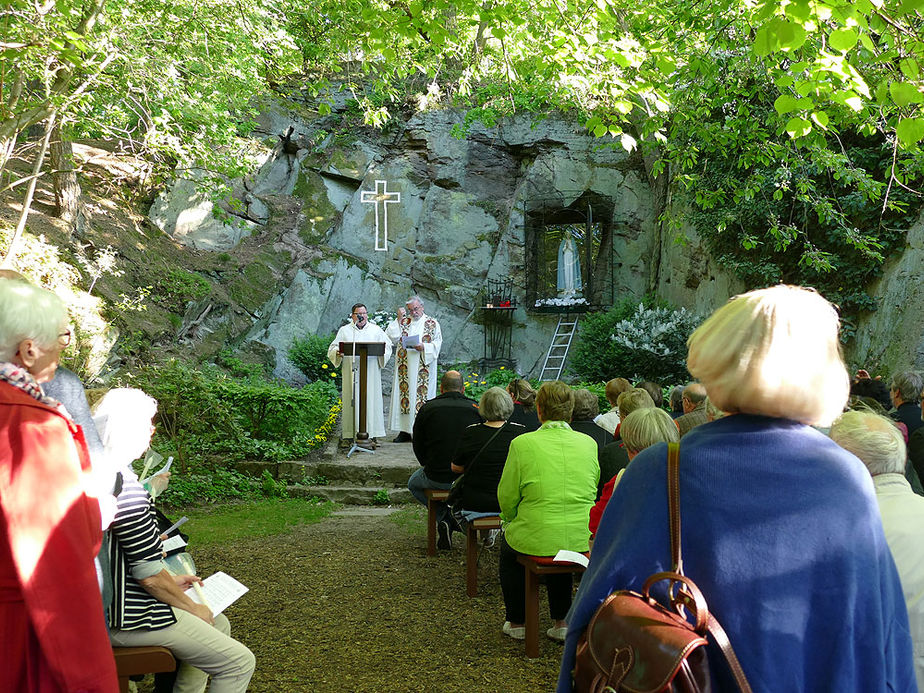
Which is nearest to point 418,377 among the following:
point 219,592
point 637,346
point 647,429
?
point 637,346

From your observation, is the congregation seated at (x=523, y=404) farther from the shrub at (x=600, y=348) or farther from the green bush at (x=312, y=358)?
the green bush at (x=312, y=358)

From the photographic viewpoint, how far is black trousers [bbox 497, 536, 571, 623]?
4.34 meters

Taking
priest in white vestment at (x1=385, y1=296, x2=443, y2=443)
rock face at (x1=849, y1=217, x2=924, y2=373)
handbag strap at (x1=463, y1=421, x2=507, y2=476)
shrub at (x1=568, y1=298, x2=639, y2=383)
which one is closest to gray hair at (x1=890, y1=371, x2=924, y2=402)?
handbag strap at (x1=463, y1=421, x2=507, y2=476)

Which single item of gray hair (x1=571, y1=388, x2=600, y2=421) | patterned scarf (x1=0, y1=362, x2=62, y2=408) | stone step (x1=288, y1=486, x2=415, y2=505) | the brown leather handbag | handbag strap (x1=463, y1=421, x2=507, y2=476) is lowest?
stone step (x1=288, y1=486, x2=415, y2=505)

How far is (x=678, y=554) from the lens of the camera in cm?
146

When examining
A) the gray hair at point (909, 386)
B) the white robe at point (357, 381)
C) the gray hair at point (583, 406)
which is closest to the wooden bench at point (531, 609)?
the gray hair at point (583, 406)

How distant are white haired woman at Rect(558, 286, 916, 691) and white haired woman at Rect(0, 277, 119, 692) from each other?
46.5 inches

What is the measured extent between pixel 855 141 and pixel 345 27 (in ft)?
24.7

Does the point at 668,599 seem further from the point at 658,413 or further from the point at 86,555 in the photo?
the point at 658,413

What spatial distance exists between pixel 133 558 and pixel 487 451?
2.74 meters

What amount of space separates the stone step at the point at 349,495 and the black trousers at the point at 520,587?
4.30 m

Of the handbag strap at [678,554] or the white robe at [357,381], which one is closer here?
the handbag strap at [678,554]

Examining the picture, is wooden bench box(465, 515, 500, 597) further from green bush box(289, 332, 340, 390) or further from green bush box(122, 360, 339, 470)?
green bush box(289, 332, 340, 390)

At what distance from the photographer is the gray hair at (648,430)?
11.1 ft
